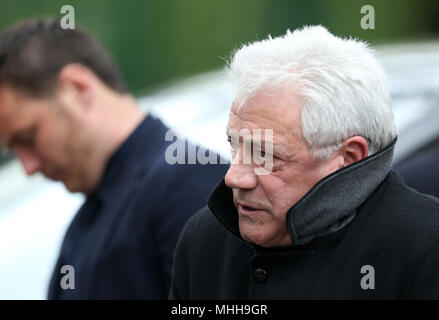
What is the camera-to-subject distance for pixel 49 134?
3174 mm

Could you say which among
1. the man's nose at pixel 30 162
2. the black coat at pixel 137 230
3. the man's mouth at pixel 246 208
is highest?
the man's nose at pixel 30 162

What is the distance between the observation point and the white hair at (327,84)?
1898mm

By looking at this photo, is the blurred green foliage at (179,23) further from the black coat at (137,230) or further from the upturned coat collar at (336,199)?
the upturned coat collar at (336,199)

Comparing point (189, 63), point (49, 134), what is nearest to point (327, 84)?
point (49, 134)

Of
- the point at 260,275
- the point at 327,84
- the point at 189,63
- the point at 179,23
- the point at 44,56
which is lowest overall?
the point at 260,275

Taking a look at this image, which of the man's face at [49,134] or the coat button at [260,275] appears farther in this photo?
the man's face at [49,134]

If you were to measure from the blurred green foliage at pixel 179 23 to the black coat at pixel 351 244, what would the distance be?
766 centimetres

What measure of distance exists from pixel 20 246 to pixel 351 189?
1931 mm

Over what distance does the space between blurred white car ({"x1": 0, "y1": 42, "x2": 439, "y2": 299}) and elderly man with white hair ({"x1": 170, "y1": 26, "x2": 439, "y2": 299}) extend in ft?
2.91

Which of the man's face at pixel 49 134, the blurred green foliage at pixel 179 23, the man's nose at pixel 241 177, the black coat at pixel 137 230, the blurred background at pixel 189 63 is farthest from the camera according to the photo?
the blurred green foliage at pixel 179 23

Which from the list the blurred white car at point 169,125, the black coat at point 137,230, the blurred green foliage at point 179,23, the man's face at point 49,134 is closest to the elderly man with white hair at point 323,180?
the black coat at point 137,230

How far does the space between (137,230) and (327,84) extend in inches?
45.0

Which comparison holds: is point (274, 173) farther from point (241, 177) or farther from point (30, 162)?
point (30, 162)

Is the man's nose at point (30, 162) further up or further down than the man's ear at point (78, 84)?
further down
